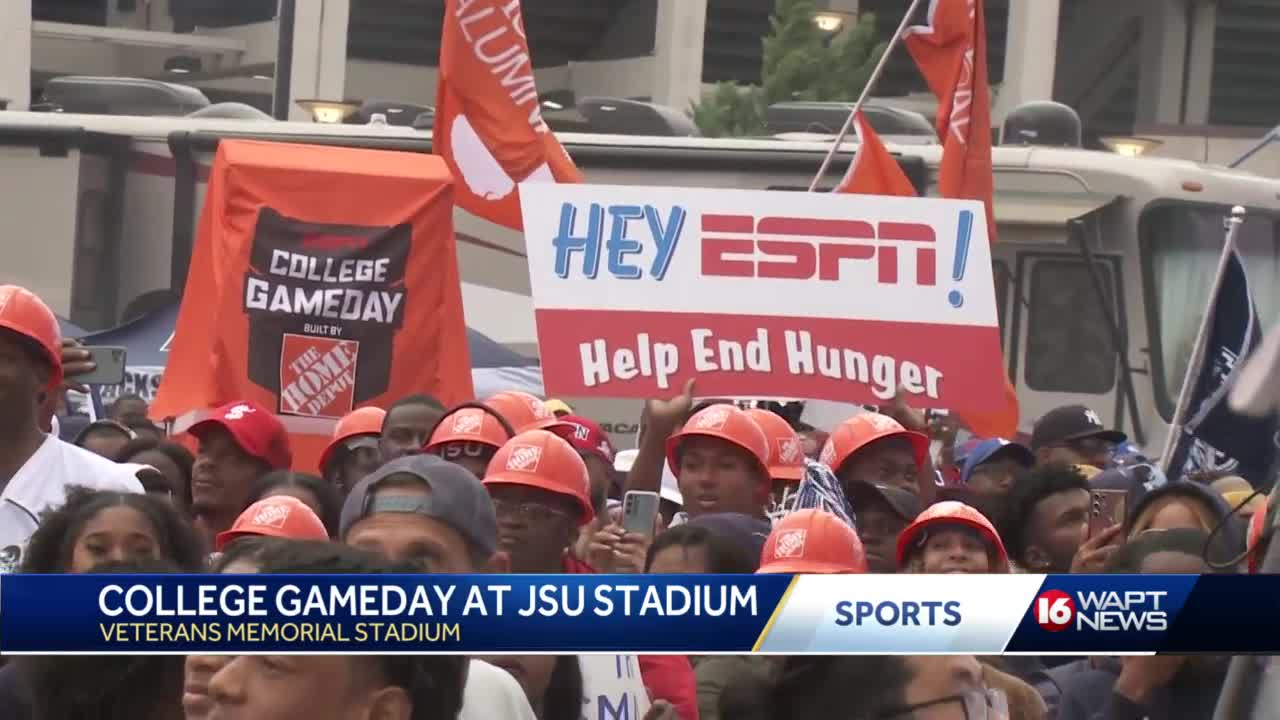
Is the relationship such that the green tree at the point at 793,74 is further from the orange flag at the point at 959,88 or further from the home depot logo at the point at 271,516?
the home depot logo at the point at 271,516

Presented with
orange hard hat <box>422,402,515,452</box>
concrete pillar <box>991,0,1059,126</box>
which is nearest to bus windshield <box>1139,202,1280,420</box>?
orange hard hat <box>422,402,515,452</box>

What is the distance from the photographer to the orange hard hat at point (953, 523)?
251 inches

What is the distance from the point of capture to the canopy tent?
1346 centimetres

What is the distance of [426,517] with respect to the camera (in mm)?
4680

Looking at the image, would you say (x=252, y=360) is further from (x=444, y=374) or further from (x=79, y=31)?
(x=79, y=31)

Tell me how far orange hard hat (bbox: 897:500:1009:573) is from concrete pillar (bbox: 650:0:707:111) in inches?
1019

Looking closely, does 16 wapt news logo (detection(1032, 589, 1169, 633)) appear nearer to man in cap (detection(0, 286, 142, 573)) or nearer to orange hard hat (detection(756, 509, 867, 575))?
orange hard hat (detection(756, 509, 867, 575))

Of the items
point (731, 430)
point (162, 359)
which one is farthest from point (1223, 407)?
point (162, 359)

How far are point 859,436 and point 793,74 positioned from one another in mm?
20037

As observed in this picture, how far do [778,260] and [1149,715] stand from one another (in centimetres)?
379

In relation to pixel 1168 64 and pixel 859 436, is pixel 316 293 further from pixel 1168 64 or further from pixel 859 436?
pixel 1168 64

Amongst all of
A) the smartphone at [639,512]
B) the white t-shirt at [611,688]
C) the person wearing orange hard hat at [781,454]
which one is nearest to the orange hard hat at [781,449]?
the person wearing orange hard hat at [781,454]

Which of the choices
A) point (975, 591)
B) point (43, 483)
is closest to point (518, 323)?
point (43, 483)

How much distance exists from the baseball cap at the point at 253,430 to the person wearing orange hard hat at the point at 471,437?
905mm
